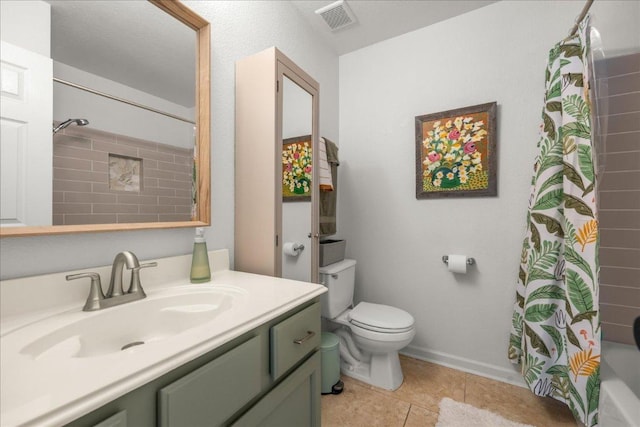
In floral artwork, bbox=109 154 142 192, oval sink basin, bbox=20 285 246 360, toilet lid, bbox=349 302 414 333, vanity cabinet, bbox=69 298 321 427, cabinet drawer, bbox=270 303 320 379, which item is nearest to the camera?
vanity cabinet, bbox=69 298 321 427

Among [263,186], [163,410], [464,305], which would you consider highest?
[263,186]

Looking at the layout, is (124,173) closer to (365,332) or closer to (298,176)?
(298,176)

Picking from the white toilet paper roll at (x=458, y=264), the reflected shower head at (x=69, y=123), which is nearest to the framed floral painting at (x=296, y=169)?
the reflected shower head at (x=69, y=123)

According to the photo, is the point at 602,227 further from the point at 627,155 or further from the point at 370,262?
the point at 370,262

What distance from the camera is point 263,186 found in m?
1.19

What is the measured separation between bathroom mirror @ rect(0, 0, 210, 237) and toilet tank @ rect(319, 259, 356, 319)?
0.86 m

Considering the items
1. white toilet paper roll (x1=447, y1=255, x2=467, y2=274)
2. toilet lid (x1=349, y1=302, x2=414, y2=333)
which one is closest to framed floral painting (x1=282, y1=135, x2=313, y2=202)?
toilet lid (x1=349, y1=302, x2=414, y2=333)

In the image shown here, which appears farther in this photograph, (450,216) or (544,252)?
(450,216)

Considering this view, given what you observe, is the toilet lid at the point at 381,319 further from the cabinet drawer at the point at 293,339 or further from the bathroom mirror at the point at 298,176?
the cabinet drawer at the point at 293,339

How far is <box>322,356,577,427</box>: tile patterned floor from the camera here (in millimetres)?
1368

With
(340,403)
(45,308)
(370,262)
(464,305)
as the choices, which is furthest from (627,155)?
(45,308)

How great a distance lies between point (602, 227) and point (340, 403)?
1624mm

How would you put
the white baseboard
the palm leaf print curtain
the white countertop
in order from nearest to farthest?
the white countertop → the palm leaf print curtain → the white baseboard

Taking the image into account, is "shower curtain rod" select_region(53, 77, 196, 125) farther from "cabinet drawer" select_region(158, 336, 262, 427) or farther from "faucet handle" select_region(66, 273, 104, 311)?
"cabinet drawer" select_region(158, 336, 262, 427)
